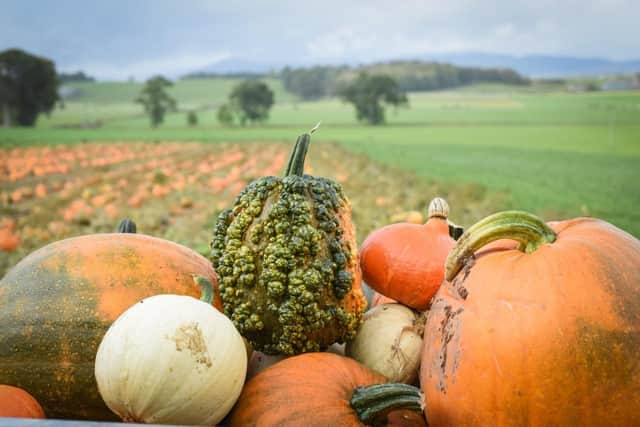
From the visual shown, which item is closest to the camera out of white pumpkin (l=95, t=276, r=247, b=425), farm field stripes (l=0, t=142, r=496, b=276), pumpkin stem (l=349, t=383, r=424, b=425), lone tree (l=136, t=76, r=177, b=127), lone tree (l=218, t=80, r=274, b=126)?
white pumpkin (l=95, t=276, r=247, b=425)

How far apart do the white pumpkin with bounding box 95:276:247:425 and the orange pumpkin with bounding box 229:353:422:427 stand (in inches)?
4.8

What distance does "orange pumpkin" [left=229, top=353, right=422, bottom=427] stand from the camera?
75.1 inches

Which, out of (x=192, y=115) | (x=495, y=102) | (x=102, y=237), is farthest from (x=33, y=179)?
(x=495, y=102)

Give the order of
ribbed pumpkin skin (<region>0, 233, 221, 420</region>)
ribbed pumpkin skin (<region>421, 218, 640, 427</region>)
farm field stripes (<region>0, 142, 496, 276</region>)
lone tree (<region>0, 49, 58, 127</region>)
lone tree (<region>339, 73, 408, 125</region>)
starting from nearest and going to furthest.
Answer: ribbed pumpkin skin (<region>421, 218, 640, 427</region>) < ribbed pumpkin skin (<region>0, 233, 221, 420</region>) < farm field stripes (<region>0, 142, 496, 276</region>) < lone tree (<region>0, 49, 58, 127</region>) < lone tree (<region>339, 73, 408, 125</region>)

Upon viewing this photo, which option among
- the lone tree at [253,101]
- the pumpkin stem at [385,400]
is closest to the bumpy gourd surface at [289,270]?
the pumpkin stem at [385,400]

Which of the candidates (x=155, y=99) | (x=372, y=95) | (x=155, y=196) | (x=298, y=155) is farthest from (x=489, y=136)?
(x=155, y=99)

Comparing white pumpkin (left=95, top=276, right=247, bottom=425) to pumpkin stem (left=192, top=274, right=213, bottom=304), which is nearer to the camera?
white pumpkin (left=95, top=276, right=247, bottom=425)

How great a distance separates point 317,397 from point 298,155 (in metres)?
1.04

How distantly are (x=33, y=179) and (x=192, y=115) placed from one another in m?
54.8

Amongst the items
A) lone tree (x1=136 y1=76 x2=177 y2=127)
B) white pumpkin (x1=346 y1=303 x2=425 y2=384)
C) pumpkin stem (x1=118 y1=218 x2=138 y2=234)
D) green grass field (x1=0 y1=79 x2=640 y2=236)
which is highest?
lone tree (x1=136 y1=76 x2=177 y2=127)

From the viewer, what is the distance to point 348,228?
2.53 metres

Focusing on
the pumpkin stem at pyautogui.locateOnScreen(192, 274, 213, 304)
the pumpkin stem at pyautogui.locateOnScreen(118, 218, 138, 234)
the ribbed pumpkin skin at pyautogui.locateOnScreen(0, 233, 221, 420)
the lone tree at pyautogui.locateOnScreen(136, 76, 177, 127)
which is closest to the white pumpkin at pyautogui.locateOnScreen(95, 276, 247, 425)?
the pumpkin stem at pyautogui.locateOnScreen(192, 274, 213, 304)

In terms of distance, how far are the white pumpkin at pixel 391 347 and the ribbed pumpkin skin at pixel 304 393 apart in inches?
9.1

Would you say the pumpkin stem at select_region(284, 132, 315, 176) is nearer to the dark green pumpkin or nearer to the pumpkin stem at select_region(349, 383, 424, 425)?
the dark green pumpkin
